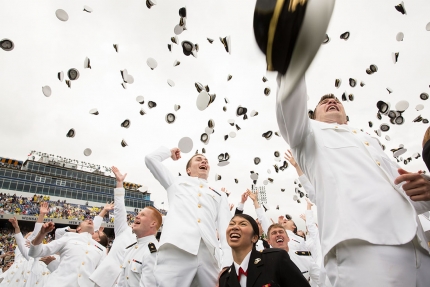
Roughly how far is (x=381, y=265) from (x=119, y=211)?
4.86 m

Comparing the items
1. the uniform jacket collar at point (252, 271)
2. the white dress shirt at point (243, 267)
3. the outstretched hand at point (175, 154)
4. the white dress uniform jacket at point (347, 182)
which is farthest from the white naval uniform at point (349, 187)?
the outstretched hand at point (175, 154)

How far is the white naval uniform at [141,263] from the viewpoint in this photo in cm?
380

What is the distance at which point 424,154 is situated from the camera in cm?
181

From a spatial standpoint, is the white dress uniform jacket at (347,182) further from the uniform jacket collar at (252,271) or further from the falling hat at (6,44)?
the falling hat at (6,44)

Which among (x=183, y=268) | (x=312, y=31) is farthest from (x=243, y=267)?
(x=312, y=31)

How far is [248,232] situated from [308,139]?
1.58 meters

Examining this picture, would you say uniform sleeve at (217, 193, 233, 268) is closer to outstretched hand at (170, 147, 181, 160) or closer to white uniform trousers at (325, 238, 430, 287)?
outstretched hand at (170, 147, 181, 160)

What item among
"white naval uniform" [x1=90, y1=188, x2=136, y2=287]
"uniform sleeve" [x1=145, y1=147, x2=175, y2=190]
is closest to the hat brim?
"uniform sleeve" [x1=145, y1=147, x2=175, y2=190]

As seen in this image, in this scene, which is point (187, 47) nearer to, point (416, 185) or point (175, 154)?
point (175, 154)

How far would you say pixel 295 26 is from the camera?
1230 millimetres

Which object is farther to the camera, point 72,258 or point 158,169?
point 72,258

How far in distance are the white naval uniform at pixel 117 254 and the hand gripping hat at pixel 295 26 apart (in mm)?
→ 4605

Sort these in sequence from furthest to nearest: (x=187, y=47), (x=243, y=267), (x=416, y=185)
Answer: (x=187, y=47) → (x=243, y=267) → (x=416, y=185)

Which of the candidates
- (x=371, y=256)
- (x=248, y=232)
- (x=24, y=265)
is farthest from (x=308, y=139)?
(x=24, y=265)
